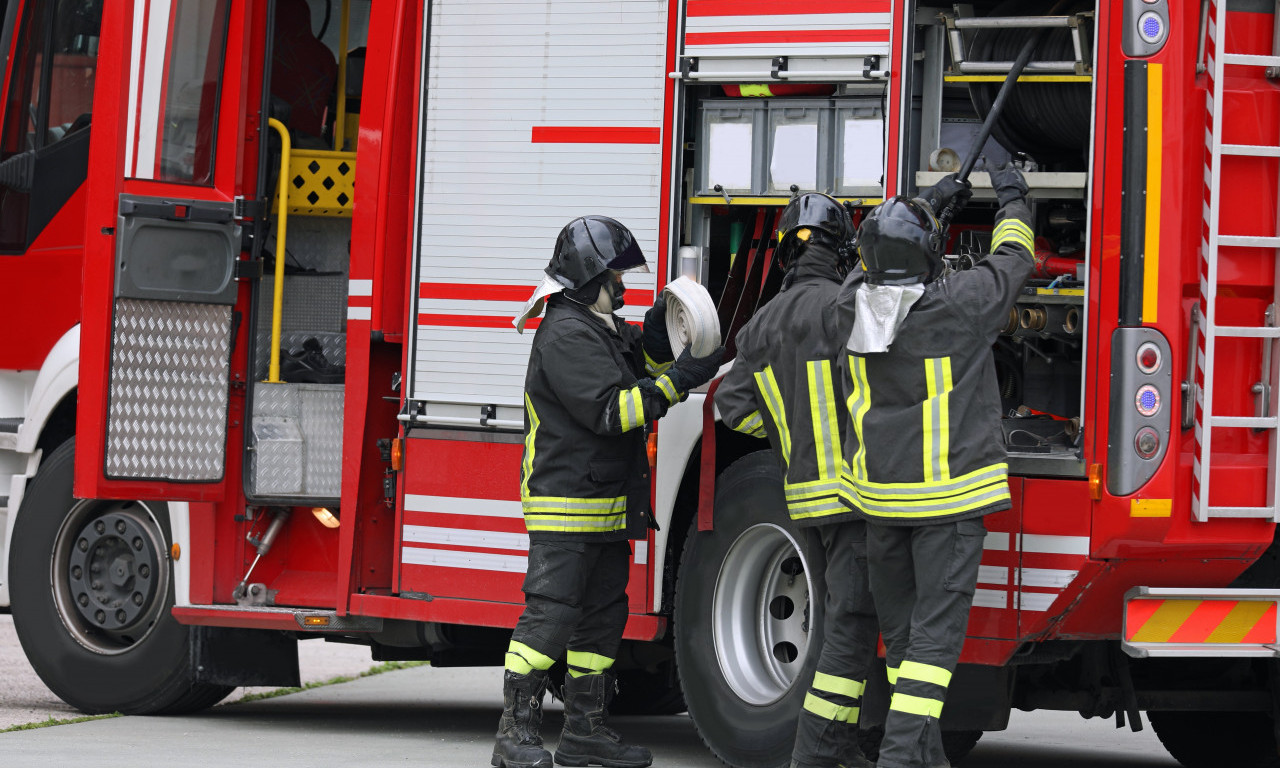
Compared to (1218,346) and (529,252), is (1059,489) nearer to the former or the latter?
(1218,346)

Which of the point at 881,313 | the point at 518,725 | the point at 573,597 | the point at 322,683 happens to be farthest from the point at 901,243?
the point at 322,683

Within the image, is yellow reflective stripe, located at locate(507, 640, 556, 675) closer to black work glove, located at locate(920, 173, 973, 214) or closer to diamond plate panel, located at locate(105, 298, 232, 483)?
diamond plate panel, located at locate(105, 298, 232, 483)

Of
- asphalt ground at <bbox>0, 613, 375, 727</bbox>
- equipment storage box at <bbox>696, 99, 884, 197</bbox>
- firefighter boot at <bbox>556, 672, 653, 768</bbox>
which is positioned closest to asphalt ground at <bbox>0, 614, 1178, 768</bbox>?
asphalt ground at <bbox>0, 613, 375, 727</bbox>

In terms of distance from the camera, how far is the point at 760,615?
6.34 meters

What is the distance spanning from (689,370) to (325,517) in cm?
203

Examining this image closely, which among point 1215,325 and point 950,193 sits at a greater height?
point 950,193

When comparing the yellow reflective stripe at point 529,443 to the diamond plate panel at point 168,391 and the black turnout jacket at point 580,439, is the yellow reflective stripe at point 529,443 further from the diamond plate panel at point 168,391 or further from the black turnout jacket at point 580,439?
the diamond plate panel at point 168,391

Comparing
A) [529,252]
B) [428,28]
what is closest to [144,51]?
[428,28]

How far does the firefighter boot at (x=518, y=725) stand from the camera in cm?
632

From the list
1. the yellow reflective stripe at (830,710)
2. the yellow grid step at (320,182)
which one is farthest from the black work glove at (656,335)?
the yellow grid step at (320,182)

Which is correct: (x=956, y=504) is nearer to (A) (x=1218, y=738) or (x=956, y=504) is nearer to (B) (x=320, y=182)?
(A) (x=1218, y=738)

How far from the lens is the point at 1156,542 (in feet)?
17.5

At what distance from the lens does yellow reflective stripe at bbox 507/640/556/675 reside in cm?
636

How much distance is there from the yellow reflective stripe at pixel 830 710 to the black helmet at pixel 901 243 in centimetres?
123
